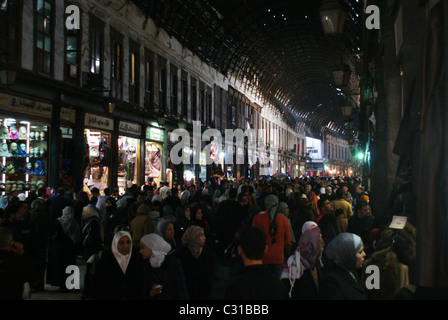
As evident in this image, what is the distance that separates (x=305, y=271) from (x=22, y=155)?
41.2 ft

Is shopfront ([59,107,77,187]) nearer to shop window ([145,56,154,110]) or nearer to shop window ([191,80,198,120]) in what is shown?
shop window ([145,56,154,110])

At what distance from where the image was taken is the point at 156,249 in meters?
5.12

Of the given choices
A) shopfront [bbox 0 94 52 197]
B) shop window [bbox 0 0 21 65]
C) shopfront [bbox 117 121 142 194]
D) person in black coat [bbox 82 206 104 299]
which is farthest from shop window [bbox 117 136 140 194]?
person in black coat [bbox 82 206 104 299]

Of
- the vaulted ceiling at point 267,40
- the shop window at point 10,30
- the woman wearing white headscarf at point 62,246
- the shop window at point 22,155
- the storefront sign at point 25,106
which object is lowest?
the woman wearing white headscarf at point 62,246

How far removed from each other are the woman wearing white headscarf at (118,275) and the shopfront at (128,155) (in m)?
16.7

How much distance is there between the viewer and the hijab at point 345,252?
3973 millimetres

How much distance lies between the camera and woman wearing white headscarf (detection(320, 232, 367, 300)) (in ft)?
12.0

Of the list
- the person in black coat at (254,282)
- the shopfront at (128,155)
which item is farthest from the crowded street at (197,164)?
the shopfront at (128,155)

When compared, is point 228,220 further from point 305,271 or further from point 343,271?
point 343,271

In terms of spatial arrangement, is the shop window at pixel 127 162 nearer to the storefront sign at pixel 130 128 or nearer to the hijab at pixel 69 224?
the storefront sign at pixel 130 128

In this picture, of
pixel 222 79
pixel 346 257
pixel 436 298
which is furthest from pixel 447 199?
pixel 222 79

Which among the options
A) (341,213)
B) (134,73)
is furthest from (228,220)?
(134,73)
